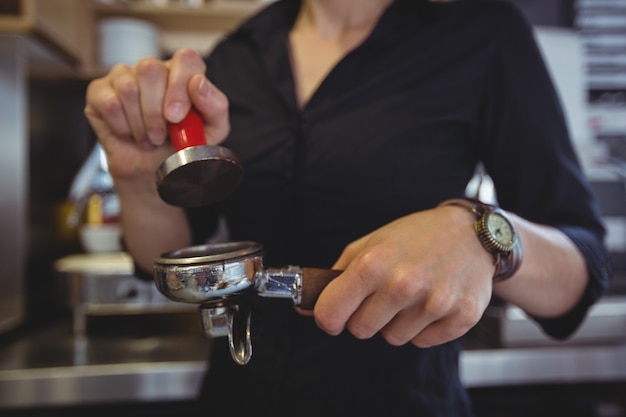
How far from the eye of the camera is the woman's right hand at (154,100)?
14.6 inches

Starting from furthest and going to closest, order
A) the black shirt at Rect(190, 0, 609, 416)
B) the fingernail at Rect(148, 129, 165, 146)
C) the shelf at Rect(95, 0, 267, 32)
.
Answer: the shelf at Rect(95, 0, 267, 32), the black shirt at Rect(190, 0, 609, 416), the fingernail at Rect(148, 129, 165, 146)

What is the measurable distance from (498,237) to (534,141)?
224 millimetres

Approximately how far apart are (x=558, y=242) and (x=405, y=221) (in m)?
0.21

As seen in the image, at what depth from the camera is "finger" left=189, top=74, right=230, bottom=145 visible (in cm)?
37

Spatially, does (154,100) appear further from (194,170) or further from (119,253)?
(119,253)

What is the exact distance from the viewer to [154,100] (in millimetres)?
373

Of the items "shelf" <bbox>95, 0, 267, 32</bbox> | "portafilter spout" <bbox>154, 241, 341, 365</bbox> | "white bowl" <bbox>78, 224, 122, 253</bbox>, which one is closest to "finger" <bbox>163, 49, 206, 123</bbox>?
"portafilter spout" <bbox>154, 241, 341, 365</bbox>

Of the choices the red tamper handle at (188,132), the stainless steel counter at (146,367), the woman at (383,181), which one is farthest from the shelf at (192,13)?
the red tamper handle at (188,132)

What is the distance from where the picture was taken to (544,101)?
1.69 feet

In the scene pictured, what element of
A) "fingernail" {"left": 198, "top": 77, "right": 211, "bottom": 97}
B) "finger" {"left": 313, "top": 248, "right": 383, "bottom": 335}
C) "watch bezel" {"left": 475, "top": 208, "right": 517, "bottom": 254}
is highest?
"fingernail" {"left": 198, "top": 77, "right": 211, "bottom": 97}

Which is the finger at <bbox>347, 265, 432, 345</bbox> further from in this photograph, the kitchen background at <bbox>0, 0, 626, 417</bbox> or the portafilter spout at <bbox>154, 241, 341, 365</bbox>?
the kitchen background at <bbox>0, 0, 626, 417</bbox>

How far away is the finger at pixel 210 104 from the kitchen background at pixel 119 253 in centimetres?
53

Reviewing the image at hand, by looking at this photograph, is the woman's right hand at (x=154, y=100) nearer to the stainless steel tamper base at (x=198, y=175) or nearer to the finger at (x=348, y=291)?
the stainless steel tamper base at (x=198, y=175)

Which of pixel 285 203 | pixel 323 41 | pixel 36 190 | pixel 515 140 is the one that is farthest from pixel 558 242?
pixel 36 190
